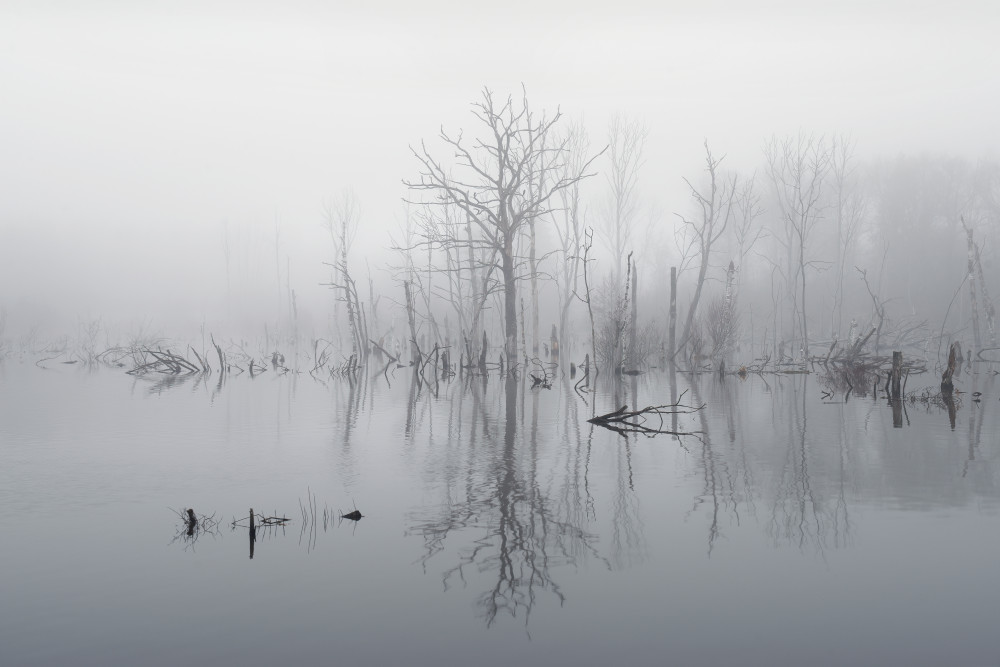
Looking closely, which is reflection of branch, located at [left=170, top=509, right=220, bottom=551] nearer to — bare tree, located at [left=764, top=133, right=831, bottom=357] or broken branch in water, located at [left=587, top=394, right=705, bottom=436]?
broken branch in water, located at [left=587, top=394, right=705, bottom=436]

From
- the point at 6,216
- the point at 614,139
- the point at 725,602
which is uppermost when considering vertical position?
the point at 6,216

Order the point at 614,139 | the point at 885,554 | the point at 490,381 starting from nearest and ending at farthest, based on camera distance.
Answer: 1. the point at 885,554
2. the point at 490,381
3. the point at 614,139

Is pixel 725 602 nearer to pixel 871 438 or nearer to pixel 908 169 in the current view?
pixel 871 438

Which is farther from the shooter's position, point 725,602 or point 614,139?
point 614,139

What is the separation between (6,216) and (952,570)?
11668cm

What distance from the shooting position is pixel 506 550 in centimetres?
361

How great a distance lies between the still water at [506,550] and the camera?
8.59ft

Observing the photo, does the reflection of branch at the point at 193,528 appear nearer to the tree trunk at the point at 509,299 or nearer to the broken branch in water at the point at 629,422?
the broken branch in water at the point at 629,422

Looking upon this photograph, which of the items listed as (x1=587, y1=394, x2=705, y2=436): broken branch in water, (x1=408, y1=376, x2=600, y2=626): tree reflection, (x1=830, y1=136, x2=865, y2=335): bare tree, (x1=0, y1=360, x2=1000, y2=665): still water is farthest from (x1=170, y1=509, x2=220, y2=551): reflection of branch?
(x1=830, y1=136, x2=865, y2=335): bare tree

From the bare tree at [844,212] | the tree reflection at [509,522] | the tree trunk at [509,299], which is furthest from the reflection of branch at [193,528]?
the bare tree at [844,212]

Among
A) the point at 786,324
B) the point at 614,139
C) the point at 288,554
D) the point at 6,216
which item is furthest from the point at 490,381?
the point at 6,216

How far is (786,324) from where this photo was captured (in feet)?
168

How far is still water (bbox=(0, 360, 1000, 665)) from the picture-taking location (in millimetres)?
2619

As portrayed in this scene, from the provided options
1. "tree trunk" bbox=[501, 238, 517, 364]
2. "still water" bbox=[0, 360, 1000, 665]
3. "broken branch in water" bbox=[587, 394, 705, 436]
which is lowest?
"still water" bbox=[0, 360, 1000, 665]
